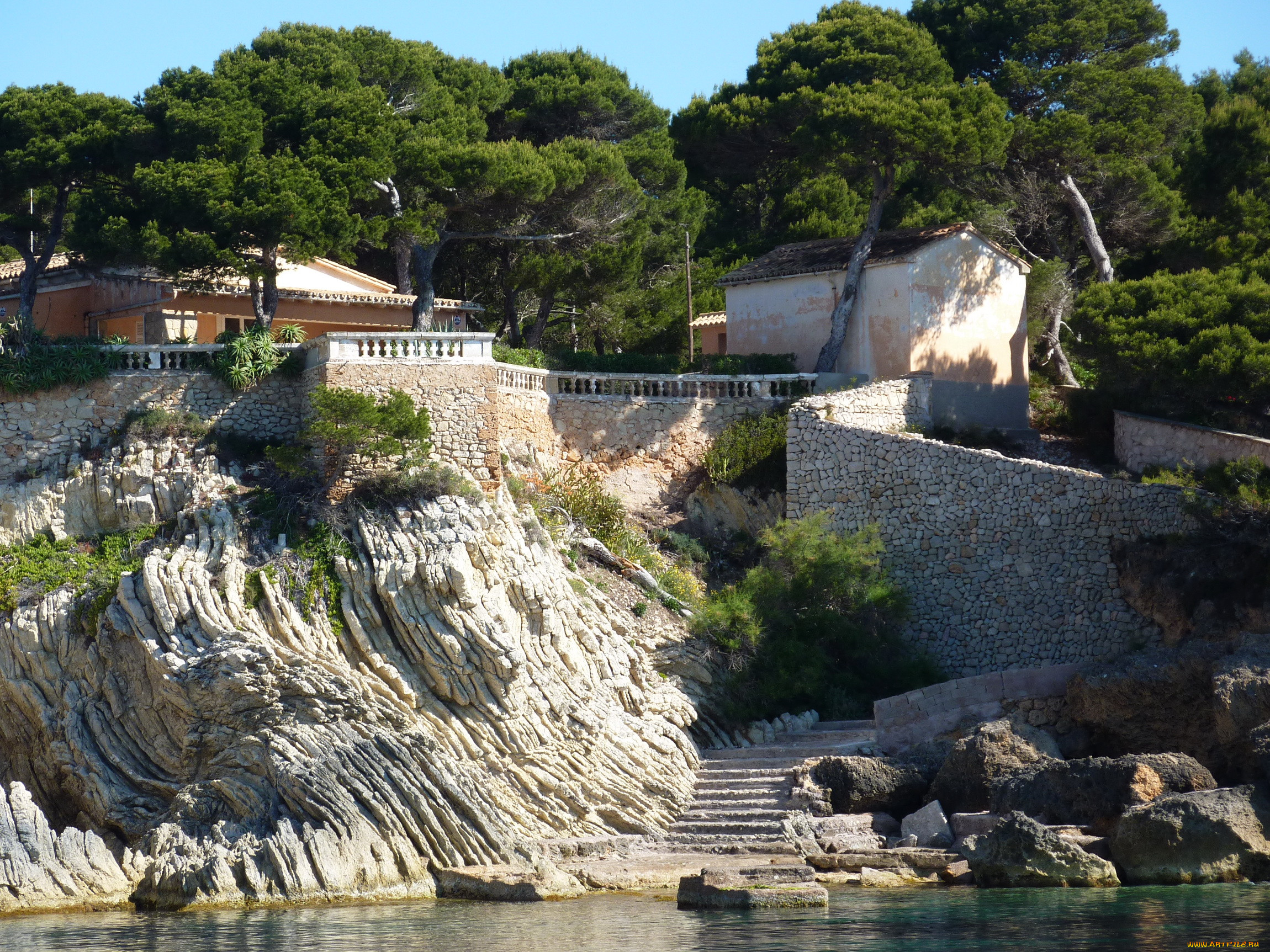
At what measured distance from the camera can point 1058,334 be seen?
35688 mm

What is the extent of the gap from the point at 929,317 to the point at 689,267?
21.6 feet

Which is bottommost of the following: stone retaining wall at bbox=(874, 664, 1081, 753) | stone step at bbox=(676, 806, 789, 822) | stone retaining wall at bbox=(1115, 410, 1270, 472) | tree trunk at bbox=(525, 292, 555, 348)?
stone step at bbox=(676, 806, 789, 822)

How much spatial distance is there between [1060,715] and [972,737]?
222 centimetres

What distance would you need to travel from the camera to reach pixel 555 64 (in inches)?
1561

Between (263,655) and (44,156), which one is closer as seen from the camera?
(263,655)

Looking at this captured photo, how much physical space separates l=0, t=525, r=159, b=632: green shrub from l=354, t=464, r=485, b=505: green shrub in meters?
3.78

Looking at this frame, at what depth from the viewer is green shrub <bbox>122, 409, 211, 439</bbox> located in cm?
2784

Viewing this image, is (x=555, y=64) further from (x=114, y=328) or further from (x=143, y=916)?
(x=143, y=916)

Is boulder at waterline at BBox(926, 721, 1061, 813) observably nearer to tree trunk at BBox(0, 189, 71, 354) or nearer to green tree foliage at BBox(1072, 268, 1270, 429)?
green tree foliage at BBox(1072, 268, 1270, 429)

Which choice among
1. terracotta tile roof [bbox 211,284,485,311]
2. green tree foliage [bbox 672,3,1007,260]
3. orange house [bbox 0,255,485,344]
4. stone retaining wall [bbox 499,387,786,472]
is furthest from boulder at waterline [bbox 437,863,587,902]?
green tree foliage [bbox 672,3,1007,260]

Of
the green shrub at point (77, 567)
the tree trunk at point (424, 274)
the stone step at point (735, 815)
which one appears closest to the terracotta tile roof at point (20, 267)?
the tree trunk at point (424, 274)

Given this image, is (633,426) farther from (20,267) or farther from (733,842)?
(20,267)

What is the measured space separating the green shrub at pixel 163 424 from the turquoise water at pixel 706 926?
34.6 ft

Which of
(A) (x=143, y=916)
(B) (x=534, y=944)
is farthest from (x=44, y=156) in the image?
(B) (x=534, y=944)
